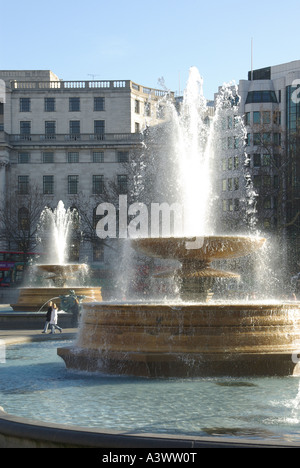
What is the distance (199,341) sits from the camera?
1002cm

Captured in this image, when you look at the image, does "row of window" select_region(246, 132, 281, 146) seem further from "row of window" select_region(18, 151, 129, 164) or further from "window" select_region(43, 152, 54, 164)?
"window" select_region(43, 152, 54, 164)

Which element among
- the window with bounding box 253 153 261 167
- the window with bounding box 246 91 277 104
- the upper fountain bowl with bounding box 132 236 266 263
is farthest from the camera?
the window with bounding box 246 91 277 104

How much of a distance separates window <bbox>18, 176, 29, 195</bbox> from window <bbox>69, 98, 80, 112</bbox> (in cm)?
829

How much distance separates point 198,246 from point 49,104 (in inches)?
2617

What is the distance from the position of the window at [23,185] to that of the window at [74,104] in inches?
326

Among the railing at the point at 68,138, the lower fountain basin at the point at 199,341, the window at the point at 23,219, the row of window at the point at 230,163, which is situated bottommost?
the lower fountain basin at the point at 199,341

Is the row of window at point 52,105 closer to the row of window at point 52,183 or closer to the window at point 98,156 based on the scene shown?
the window at point 98,156

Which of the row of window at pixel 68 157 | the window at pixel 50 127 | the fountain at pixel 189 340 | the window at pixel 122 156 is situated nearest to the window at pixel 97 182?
the row of window at pixel 68 157

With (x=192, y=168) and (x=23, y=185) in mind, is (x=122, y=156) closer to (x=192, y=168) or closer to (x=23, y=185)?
(x=23, y=185)

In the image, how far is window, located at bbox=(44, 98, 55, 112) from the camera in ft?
250

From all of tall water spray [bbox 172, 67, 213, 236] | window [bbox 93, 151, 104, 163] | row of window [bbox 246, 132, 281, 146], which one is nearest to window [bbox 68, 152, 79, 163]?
window [bbox 93, 151, 104, 163]

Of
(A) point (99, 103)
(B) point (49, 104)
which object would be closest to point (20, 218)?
(B) point (49, 104)

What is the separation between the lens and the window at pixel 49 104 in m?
76.1

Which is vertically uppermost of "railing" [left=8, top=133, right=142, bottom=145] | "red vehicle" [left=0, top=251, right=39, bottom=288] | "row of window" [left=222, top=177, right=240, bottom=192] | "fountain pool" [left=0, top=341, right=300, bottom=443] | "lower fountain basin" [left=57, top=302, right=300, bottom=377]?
"railing" [left=8, top=133, right=142, bottom=145]
